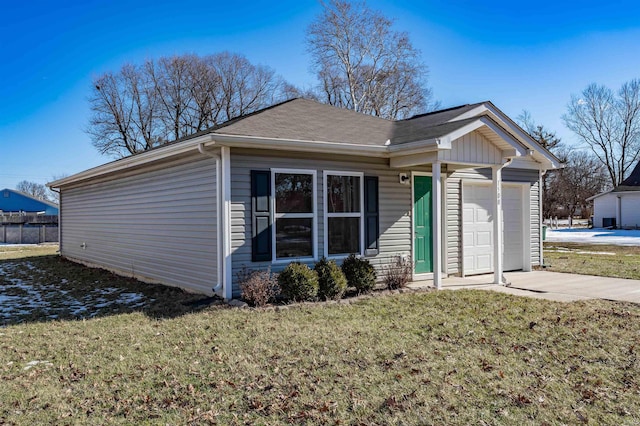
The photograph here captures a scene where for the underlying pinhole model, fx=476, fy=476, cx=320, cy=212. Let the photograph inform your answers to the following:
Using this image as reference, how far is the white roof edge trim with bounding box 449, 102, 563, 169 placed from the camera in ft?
30.1

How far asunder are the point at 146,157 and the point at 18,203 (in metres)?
46.6

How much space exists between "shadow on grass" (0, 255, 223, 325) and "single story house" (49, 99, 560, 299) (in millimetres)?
408

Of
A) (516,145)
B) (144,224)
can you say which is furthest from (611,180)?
(144,224)

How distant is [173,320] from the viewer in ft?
21.4

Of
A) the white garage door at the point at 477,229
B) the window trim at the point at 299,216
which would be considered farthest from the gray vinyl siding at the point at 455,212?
the window trim at the point at 299,216

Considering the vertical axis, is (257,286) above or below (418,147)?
below

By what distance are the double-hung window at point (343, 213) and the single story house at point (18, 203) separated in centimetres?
4752

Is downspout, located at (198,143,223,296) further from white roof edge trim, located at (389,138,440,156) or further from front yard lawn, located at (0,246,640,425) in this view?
white roof edge trim, located at (389,138,440,156)

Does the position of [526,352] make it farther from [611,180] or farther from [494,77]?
[611,180]

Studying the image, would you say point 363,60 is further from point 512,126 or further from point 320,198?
point 320,198

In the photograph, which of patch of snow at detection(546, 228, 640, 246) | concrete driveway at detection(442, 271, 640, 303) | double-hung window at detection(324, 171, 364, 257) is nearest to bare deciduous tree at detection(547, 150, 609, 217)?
patch of snow at detection(546, 228, 640, 246)

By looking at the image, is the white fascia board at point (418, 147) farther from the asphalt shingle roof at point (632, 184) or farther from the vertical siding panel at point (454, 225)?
the asphalt shingle roof at point (632, 184)

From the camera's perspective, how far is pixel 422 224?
9.71 m

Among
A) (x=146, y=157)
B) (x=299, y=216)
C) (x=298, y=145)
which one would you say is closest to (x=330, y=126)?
(x=298, y=145)
